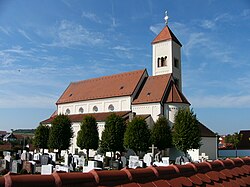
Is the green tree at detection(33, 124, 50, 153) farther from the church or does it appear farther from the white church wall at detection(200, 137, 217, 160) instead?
the white church wall at detection(200, 137, 217, 160)

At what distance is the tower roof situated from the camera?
49.4m

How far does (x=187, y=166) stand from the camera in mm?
4141

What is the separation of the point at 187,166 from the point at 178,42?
1924 inches

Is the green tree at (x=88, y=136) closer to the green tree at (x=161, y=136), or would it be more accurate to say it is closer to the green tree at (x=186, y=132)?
the green tree at (x=161, y=136)

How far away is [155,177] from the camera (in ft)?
10.9

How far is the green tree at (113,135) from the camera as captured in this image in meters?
38.2

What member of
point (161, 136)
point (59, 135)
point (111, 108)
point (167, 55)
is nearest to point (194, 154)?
point (161, 136)

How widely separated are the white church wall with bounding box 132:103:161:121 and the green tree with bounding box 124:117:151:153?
6.18m

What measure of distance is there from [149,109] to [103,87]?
12263 mm

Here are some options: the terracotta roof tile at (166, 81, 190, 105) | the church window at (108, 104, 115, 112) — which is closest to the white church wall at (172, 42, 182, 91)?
the terracotta roof tile at (166, 81, 190, 105)

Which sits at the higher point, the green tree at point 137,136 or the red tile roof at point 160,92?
the red tile roof at point 160,92

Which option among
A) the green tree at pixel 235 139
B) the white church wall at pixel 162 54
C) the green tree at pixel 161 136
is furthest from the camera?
the green tree at pixel 235 139

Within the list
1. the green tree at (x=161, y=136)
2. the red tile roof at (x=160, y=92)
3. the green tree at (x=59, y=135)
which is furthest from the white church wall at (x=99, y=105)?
the green tree at (x=59, y=135)

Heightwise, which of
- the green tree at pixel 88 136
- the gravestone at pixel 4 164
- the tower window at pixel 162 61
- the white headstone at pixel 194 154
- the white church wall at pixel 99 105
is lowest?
the white headstone at pixel 194 154
